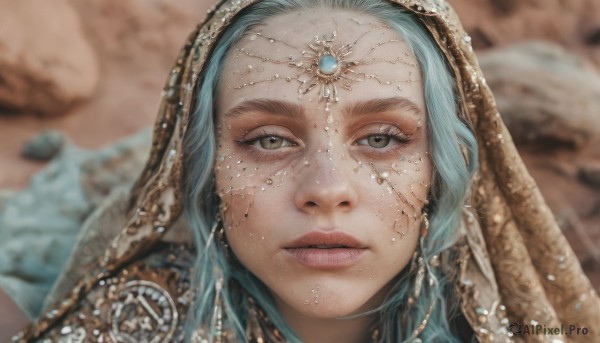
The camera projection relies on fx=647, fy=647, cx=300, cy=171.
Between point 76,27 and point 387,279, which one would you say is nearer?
point 387,279

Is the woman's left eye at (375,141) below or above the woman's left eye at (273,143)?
below

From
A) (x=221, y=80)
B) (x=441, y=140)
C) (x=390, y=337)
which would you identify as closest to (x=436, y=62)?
(x=441, y=140)

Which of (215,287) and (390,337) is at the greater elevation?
(215,287)

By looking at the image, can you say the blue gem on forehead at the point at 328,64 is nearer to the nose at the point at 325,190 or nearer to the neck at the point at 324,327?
the nose at the point at 325,190

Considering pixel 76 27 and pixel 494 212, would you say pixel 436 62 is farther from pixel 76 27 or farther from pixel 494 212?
pixel 76 27

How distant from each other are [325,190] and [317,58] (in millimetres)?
314

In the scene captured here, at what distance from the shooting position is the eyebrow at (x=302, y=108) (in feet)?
4.85

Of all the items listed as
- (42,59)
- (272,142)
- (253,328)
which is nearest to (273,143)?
(272,142)

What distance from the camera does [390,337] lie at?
1804mm

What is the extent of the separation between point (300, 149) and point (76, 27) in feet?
8.38

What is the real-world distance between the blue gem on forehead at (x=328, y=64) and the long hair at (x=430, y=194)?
0.52 ft

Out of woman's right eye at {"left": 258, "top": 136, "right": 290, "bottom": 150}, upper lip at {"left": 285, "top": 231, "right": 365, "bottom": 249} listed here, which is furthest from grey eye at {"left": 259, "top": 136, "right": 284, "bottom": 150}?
upper lip at {"left": 285, "top": 231, "right": 365, "bottom": 249}

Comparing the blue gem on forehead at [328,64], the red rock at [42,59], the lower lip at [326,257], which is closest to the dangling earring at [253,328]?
the lower lip at [326,257]

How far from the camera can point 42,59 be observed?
3297 mm
